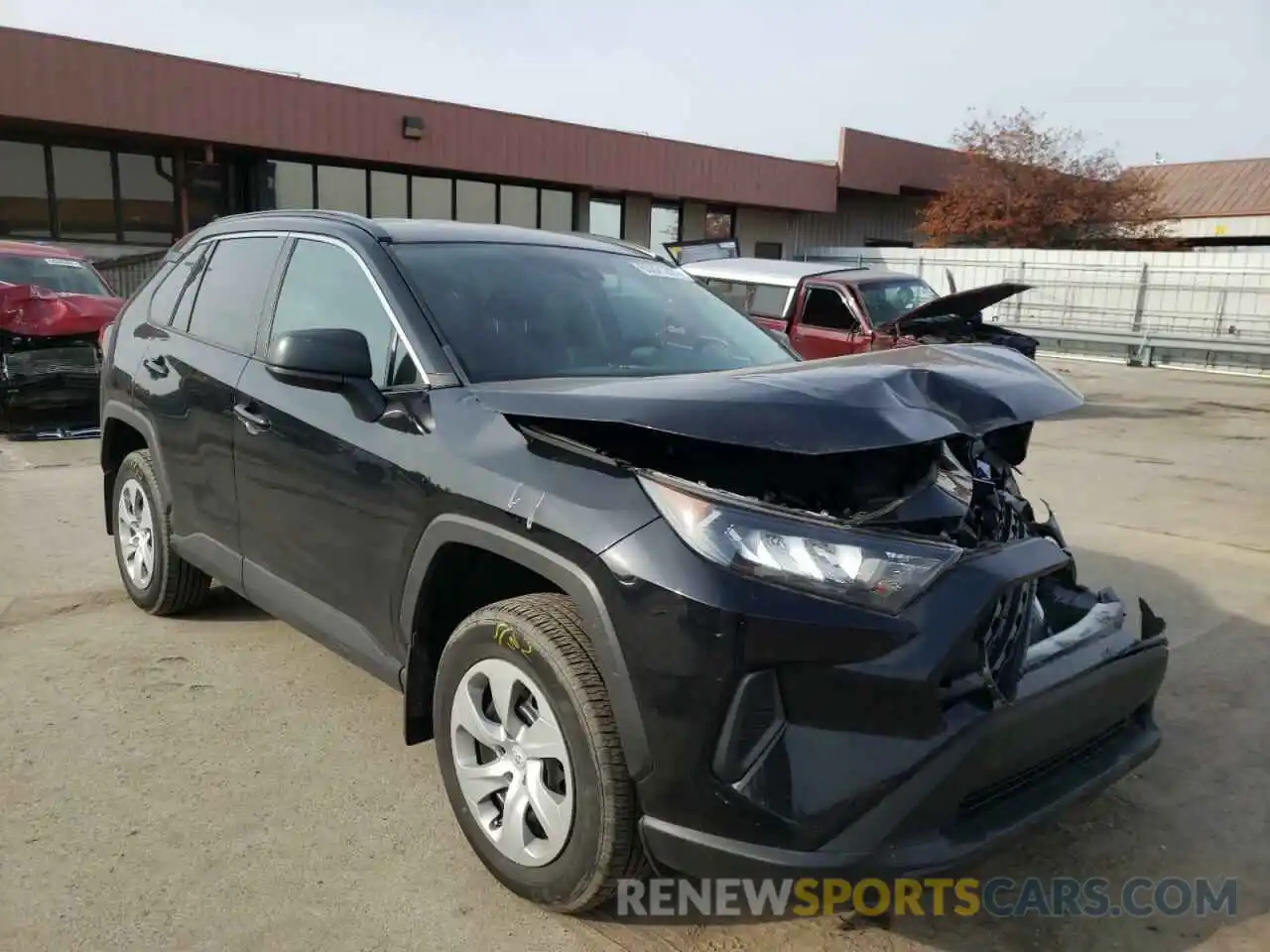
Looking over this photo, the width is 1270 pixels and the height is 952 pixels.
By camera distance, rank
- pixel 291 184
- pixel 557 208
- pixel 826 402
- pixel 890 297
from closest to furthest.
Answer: pixel 826 402
pixel 890 297
pixel 291 184
pixel 557 208

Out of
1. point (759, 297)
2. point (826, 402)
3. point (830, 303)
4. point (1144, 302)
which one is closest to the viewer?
point (826, 402)

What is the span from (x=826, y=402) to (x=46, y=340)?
9.53 metres

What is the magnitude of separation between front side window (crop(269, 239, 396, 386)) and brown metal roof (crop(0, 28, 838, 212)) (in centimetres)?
1654

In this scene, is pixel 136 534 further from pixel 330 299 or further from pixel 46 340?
pixel 46 340

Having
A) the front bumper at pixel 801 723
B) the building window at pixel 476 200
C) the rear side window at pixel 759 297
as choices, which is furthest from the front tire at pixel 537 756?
the building window at pixel 476 200

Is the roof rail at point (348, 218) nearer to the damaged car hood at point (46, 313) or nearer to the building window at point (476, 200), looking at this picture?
the damaged car hood at point (46, 313)

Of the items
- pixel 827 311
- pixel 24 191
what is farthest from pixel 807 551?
pixel 24 191

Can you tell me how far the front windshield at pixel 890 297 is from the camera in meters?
11.5

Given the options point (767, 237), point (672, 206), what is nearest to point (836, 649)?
point (672, 206)

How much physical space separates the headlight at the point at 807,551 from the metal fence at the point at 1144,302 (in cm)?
1785

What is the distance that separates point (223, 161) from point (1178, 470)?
18.9 metres

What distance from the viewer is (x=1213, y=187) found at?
35.7m

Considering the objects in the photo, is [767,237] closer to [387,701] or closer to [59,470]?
[59,470]

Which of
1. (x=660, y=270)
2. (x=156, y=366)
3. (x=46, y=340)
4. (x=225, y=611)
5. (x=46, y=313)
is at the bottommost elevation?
(x=225, y=611)
